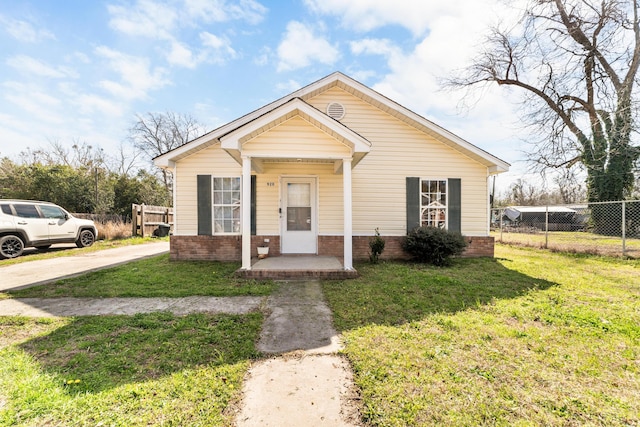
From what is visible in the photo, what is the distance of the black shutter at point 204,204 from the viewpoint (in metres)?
7.67

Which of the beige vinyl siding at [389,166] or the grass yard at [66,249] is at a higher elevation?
the beige vinyl siding at [389,166]

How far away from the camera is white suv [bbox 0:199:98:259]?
8.13 m

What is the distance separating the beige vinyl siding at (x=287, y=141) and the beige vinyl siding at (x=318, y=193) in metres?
1.94

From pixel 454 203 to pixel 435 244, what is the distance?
1.87m

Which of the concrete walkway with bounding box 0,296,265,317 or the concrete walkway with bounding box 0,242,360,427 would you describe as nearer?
the concrete walkway with bounding box 0,242,360,427

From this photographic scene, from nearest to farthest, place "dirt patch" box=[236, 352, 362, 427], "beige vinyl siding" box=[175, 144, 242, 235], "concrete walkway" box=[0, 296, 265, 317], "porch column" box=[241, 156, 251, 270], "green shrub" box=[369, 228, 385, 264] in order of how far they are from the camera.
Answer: "dirt patch" box=[236, 352, 362, 427], "concrete walkway" box=[0, 296, 265, 317], "porch column" box=[241, 156, 251, 270], "green shrub" box=[369, 228, 385, 264], "beige vinyl siding" box=[175, 144, 242, 235]

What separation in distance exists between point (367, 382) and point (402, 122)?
7.62 meters

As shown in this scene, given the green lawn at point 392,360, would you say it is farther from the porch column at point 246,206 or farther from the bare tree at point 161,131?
the bare tree at point 161,131

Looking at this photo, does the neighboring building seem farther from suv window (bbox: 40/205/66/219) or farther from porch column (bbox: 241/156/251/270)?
suv window (bbox: 40/205/66/219)

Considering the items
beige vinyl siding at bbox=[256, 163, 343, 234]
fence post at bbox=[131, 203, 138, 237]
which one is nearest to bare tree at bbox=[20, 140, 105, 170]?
fence post at bbox=[131, 203, 138, 237]

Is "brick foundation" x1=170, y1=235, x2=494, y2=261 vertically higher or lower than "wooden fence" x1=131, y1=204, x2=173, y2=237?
lower

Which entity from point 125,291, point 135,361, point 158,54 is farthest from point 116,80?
point 135,361

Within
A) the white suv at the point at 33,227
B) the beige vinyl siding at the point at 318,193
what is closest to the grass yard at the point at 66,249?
the white suv at the point at 33,227

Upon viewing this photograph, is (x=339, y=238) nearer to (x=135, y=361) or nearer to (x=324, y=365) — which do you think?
(x=324, y=365)
